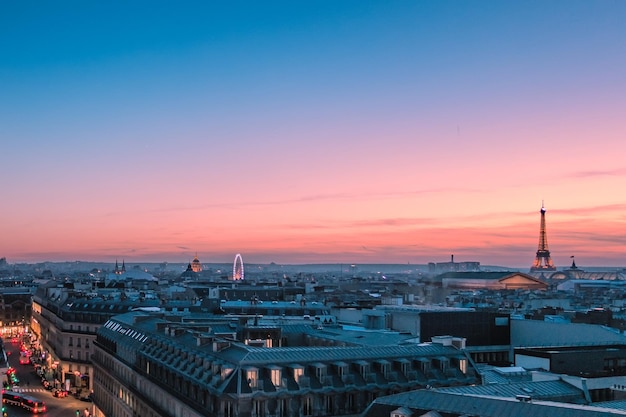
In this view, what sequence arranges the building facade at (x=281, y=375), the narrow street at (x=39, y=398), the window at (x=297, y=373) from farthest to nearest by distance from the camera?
the narrow street at (x=39, y=398)
the window at (x=297, y=373)
the building facade at (x=281, y=375)

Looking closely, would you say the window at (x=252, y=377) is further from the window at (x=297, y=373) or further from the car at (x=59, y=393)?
the car at (x=59, y=393)

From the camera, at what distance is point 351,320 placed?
11994cm

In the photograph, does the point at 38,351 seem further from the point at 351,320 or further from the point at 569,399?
the point at 569,399

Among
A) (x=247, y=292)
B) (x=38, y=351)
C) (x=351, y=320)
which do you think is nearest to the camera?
(x=351, y=320)

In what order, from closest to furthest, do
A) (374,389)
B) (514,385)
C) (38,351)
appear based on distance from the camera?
(514,385), (374,389), (38,351)

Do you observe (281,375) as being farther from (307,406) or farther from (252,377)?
(307,406)

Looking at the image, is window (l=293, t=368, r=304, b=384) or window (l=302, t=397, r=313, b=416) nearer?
window (l=302, t=397, r=313, b=416)

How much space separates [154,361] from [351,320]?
47.0 meters

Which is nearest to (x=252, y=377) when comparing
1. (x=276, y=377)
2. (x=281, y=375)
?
(x=276, y=377)

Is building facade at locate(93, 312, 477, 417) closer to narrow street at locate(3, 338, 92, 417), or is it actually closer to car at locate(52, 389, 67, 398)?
narrow street at locate(3, 338, 92, 417)

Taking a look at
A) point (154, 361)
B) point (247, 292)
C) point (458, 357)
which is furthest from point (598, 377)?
point (247, 292)

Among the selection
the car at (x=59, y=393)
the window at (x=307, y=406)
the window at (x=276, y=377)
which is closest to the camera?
the window at (x=276, y=377)

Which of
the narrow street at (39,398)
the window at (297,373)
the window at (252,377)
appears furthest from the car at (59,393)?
the window at (252,377)

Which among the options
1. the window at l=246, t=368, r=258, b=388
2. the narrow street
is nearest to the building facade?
the window at l=246, t=368, r=258, b=388
